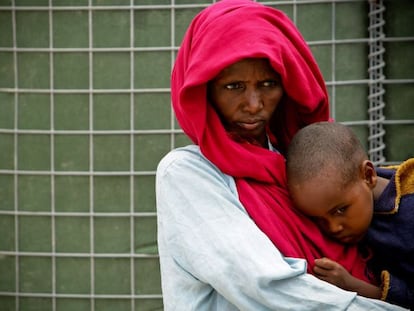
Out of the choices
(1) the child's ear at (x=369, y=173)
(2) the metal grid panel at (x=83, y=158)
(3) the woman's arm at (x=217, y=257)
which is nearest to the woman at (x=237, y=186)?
(3) the woman's arm at (x=217, y=257)

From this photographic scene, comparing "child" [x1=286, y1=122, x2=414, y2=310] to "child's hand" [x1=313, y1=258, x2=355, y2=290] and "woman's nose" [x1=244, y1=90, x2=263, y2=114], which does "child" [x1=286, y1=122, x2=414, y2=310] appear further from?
"woman's nose" [x1=244, y1=90, x2=263, y2=114]

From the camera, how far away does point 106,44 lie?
10.8ft

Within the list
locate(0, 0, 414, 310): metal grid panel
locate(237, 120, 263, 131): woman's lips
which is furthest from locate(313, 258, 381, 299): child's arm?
locate(0, 0, 414, 310): metal grid panel

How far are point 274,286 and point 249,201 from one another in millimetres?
246

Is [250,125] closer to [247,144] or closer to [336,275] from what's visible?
[247,144]

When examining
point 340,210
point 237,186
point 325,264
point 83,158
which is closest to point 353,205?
point 340,210

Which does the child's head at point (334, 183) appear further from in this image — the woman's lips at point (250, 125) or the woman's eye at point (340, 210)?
the woman's lips at point (250, 125)

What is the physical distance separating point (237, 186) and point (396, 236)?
0.42 metres

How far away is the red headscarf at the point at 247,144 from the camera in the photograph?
1655 mm

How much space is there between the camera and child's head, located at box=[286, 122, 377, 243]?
167 cm

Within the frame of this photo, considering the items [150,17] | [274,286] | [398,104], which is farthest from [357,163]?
[150,17]

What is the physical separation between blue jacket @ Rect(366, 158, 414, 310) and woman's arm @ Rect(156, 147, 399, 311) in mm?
79

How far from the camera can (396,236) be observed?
5.52 feet

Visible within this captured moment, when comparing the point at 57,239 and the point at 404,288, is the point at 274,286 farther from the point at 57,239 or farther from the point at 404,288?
the point at 57,239
